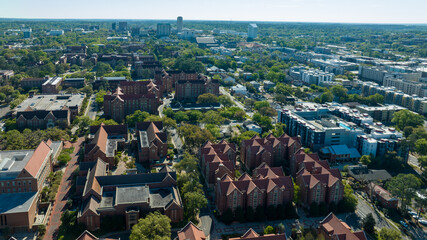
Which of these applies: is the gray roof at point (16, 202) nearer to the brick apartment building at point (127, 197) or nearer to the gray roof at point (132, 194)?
the brick apartment building at point (127, 197)

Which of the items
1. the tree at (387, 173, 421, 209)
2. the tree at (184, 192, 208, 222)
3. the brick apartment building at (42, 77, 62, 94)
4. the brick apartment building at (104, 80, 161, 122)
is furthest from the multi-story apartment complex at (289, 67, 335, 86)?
the tree at (184, 192, 208, 222)

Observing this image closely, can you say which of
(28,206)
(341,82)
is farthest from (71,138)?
(341,82)

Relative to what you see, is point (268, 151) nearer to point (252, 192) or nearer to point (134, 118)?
point (252, 192)

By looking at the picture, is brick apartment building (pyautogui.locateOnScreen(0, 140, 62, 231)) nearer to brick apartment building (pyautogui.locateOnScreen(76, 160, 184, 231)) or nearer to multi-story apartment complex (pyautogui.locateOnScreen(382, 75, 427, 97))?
brick apartment building (pyautogui.locateOnScreen(76, 160, 184, 231))

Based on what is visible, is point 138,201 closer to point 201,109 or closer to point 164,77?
point 201,109

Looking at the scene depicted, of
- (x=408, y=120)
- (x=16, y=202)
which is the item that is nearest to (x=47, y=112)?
(x=16, y=202)
